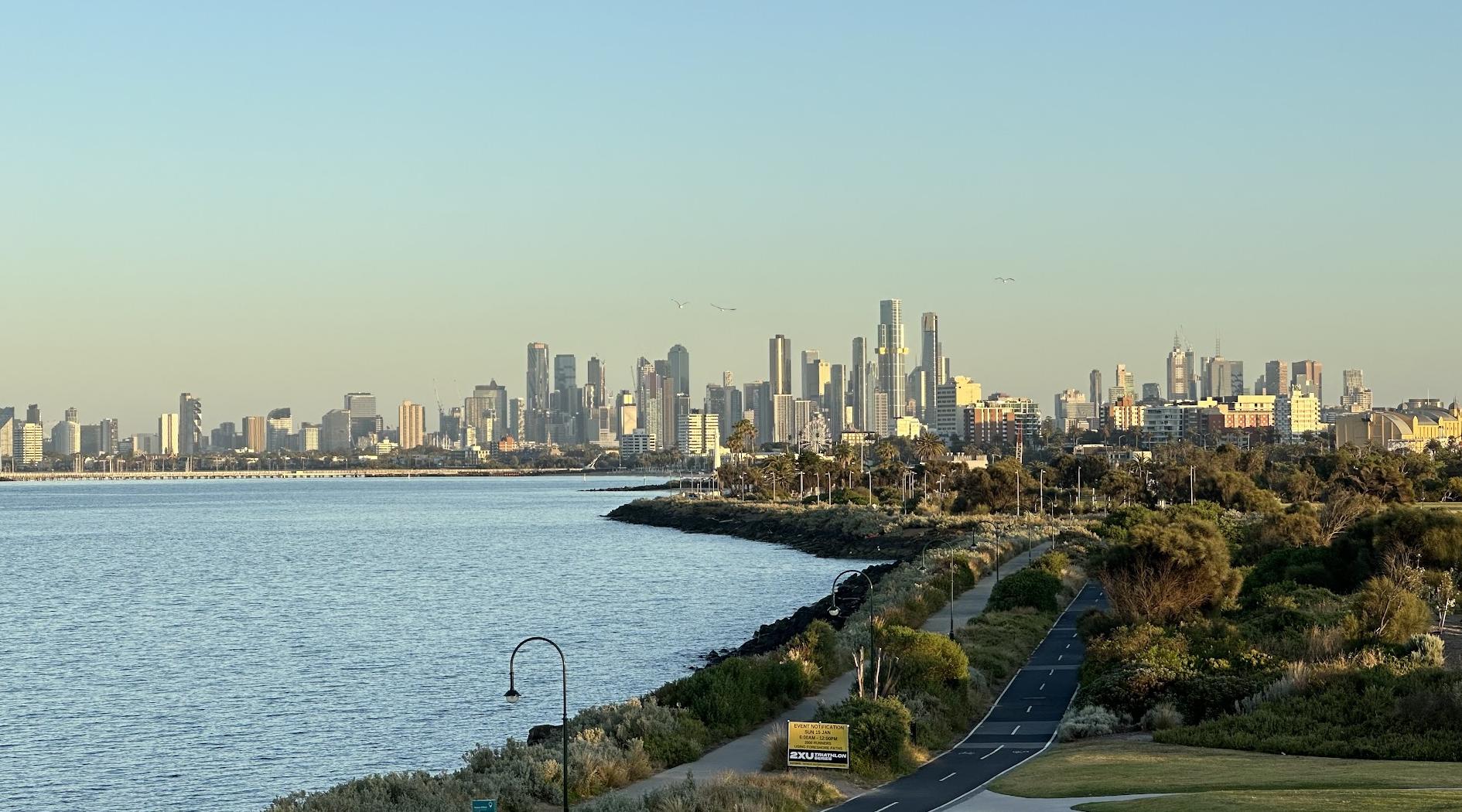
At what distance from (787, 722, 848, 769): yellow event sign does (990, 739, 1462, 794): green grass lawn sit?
3908 millimetres

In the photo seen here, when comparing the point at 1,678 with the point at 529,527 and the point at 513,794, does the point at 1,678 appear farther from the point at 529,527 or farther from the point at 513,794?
the point at 529,527

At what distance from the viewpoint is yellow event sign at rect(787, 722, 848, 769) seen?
38375 mm

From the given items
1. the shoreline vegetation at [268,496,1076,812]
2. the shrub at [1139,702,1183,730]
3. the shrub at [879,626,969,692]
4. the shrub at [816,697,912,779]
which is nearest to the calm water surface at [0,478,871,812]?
the shoreline vegetation at [268,496,1076,812]


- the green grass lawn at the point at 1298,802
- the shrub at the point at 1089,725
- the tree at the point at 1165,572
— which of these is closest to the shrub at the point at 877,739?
the shrub at the point at 1089,725

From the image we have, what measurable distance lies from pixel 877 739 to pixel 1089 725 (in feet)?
25.2

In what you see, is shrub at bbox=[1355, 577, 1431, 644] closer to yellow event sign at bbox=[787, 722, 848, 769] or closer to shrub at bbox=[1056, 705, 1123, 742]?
shrub at bbox=[1056, 705, 1123, 742]

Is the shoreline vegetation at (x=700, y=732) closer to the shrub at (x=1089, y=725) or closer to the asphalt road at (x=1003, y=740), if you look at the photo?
the asphalt road at (x=1003, y=740)

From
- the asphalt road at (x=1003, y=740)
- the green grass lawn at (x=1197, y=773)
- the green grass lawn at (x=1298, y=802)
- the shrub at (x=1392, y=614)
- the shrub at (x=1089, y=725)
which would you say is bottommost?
the asphalt road at (x=1003, y=740)

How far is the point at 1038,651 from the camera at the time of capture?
62.6 metres

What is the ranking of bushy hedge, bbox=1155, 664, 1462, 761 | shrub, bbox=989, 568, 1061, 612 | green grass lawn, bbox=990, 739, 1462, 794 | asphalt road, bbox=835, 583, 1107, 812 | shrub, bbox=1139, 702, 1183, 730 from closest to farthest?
green grass lawn, bbox=990, 739, 1462, 794, asphalt road, bbox=835, 583, 1107, 812, bushy hedge, bbox=1155, 664, 1462, 761, shrub, bbox=1139, 702, 1183, 730, shrub, bbox=989, 568, 1061, 612

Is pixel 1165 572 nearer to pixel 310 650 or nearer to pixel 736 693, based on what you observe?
pixel 736 693

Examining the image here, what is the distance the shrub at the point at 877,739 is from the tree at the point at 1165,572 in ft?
84.3

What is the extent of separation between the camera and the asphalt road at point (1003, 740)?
36.0m

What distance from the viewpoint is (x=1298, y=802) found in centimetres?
3066
